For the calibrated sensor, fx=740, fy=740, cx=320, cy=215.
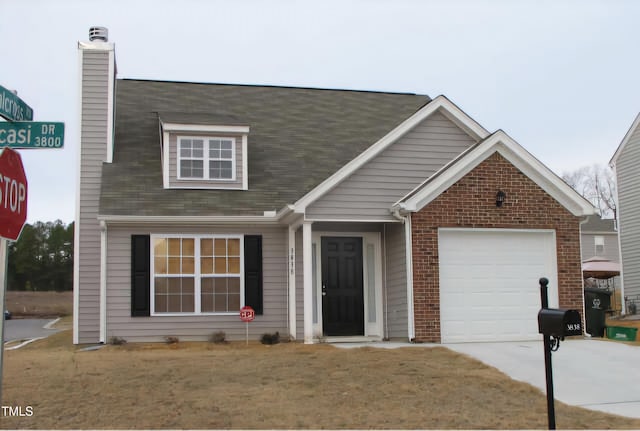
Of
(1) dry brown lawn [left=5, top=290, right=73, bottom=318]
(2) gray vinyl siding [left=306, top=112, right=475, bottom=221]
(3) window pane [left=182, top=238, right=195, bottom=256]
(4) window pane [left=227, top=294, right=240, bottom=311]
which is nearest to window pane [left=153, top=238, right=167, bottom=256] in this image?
(3) window pane [left=182, top=238, right=195, bottom=256]

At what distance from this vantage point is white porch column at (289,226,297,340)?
15680 mm

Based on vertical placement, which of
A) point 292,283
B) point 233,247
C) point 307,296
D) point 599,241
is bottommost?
point 307,296

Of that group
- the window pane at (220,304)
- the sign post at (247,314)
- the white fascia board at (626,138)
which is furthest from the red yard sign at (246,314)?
the white fascia board at (626,138)

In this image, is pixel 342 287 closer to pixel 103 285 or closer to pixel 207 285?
pixel 207 285

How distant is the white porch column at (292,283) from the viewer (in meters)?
15.7

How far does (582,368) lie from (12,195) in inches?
354

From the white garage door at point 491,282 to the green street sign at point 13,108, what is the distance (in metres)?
9.30

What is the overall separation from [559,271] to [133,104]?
37.1 feet

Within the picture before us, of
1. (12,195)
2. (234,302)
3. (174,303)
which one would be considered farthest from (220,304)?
(12,195)

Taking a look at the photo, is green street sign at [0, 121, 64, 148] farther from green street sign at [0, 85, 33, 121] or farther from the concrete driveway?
the concrete driveway

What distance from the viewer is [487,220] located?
14.7m

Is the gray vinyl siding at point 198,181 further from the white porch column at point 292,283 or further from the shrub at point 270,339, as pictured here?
the shrub at point 270,339

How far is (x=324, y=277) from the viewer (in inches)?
640

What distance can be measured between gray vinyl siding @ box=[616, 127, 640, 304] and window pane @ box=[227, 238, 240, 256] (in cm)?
1310
